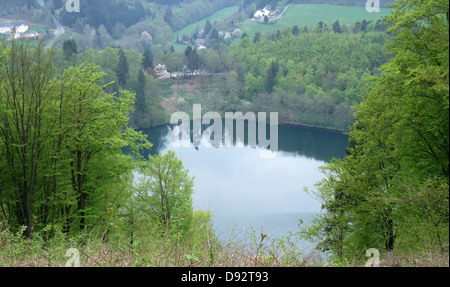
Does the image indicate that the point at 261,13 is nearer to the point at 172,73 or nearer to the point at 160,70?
the point at 172,73

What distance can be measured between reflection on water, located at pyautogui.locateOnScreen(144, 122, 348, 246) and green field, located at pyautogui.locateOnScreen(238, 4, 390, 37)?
6694 cm

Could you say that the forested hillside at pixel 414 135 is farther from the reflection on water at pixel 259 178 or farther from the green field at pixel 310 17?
the green field at pixel 310 17

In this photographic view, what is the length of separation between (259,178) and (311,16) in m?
93.0

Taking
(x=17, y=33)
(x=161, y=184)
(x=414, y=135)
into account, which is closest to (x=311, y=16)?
(x=17, y=33)

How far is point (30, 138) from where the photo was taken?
11.1 m

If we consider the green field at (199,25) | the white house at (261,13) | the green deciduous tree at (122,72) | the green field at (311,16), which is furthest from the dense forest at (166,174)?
the white house at (261,13)

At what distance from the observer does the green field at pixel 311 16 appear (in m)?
120

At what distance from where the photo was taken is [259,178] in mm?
40219

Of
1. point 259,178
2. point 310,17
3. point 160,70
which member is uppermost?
point 310,17

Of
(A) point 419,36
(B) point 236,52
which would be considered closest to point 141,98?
(B) point 236,52

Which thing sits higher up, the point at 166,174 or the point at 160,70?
the point at 160,70

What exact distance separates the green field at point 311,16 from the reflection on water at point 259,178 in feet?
220

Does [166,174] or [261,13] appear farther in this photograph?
[261,13]
